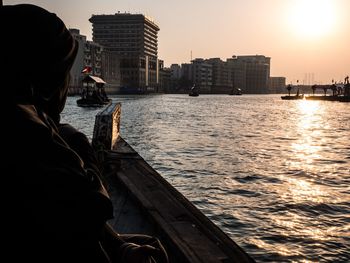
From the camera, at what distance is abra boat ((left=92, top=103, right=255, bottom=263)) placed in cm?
372

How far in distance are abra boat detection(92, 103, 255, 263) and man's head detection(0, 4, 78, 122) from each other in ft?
7.08

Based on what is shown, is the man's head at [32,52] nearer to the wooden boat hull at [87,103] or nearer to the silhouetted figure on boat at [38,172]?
the silhouetted figure on boat at [38,172]

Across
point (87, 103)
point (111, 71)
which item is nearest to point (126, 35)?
point (111, 71)

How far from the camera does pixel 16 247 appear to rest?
1.17 metres

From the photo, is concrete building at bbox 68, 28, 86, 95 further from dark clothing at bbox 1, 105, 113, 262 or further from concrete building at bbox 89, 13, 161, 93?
dark clothing at bbox 1, 105, 113, 262

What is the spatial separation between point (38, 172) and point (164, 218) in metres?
3.73

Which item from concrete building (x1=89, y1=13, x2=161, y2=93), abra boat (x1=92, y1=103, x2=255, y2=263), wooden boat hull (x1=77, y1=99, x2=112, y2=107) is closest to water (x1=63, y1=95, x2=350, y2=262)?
abra boat (x1=92, y1=103, x2=255, y2=263)

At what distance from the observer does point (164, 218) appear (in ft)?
15.4

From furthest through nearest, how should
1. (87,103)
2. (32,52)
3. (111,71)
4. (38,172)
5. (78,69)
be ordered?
1. (111,71)
2. (78,69)
3. (87,103)
4. (32,52)
5. (38,172)

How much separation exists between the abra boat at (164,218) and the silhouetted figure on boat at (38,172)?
221 centimetres

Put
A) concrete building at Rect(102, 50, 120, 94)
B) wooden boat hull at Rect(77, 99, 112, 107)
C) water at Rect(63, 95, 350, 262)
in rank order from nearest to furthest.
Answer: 1. water at Rect(63, 95, 350, 262)
2. wooden boat hull at Rect(77, 99, 112, 107)
3. concrete building at Rect(102, 50, 120, 94)

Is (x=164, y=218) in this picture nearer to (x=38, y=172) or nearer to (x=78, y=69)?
(x=38, y=172)

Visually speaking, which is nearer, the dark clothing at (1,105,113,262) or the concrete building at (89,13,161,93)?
the dark clothing at (1,105,113,262)

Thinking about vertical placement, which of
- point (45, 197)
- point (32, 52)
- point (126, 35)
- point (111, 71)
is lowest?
point (45, 197)
